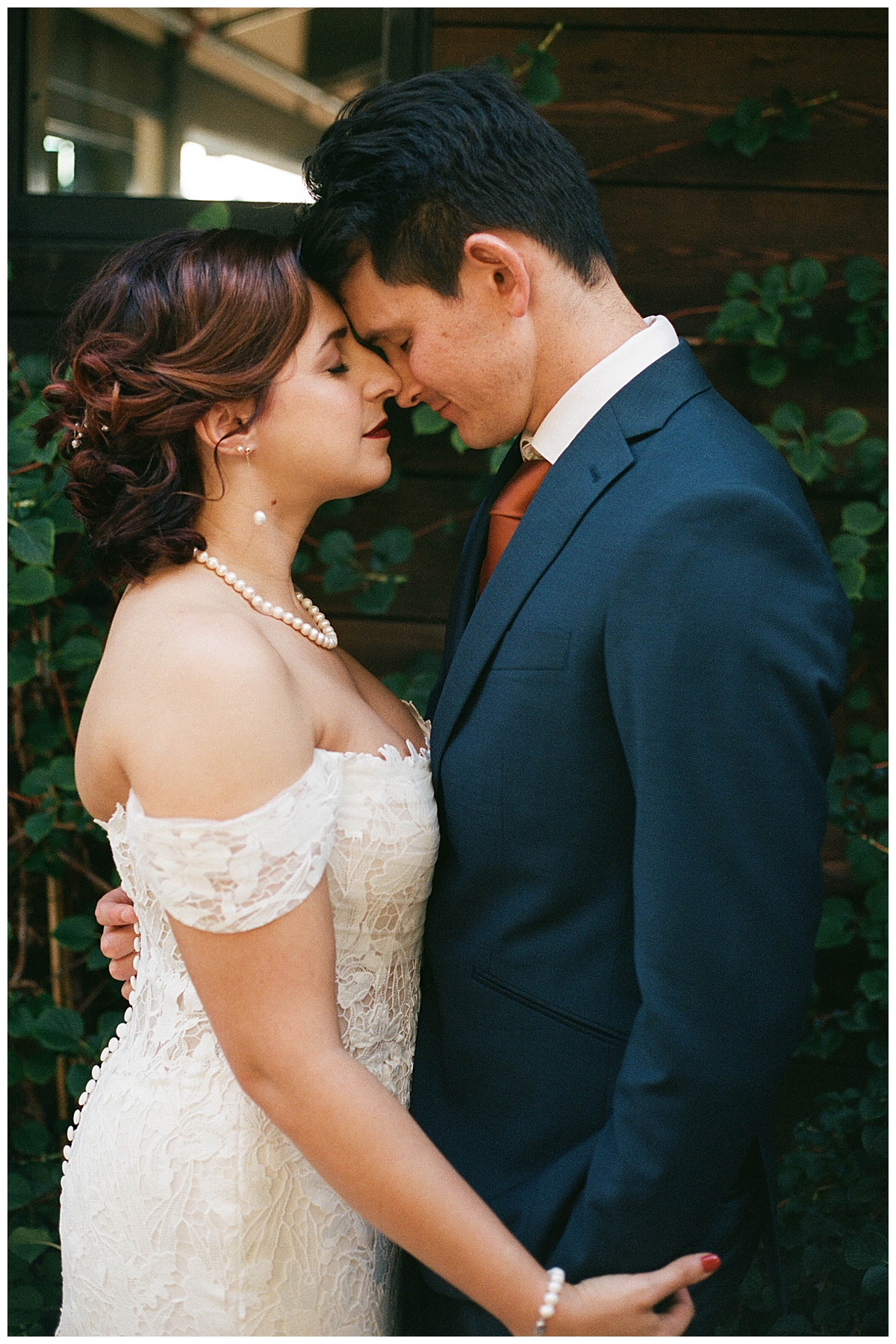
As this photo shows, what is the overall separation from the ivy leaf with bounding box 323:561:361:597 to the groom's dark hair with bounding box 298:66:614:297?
2.99ft

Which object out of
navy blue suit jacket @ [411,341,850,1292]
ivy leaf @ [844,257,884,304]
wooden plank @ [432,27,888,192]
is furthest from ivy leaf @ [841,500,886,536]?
navy blue suit jacket @ [411,341,850,1292]

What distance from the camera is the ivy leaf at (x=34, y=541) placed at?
2.03 meters

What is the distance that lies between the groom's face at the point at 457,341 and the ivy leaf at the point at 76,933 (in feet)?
4.86

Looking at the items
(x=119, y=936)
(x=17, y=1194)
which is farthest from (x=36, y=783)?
(x=17, y=1194)

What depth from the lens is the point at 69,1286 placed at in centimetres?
147

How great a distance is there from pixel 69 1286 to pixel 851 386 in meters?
2.26

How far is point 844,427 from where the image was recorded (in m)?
2.21

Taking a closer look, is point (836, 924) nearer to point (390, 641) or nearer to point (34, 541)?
point (390, 641)

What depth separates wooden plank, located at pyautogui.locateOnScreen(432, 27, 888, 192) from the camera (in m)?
2.25

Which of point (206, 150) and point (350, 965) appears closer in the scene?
point (350, 965)

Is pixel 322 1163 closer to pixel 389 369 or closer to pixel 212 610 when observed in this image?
pixel 212 610

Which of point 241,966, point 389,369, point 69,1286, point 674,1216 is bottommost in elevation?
point 69,1286

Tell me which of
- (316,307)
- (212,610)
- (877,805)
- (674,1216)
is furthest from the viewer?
(877,805)

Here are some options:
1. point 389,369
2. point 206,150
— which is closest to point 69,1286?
point 389,369
